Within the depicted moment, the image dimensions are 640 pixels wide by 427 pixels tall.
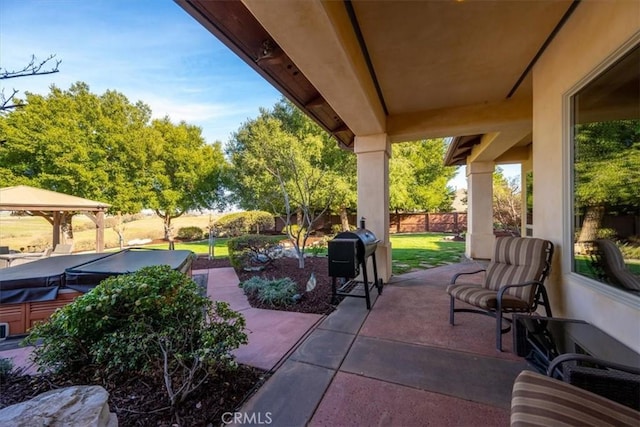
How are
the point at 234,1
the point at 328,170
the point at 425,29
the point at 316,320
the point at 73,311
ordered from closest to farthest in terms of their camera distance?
the point at 73,311 → the point at 234,1 → the point at 425,29 → the point at 316,320 → the point at 328,170

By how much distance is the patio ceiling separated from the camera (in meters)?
1.97

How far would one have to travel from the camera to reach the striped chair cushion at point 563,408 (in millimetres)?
1044

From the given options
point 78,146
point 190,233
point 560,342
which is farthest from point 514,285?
point 190,233

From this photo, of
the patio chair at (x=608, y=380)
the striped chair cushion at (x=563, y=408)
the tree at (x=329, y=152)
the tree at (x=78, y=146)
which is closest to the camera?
the striped chair cushion at (x=563, y=408)

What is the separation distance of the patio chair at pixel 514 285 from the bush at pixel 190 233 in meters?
14.1

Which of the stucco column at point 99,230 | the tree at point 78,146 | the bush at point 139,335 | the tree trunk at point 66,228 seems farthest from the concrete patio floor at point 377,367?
the tree at point 78,146

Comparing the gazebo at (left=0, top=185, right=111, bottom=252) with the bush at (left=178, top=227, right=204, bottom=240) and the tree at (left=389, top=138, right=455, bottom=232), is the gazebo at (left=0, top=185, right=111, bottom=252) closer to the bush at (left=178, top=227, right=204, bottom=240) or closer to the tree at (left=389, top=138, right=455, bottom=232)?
the bush at (left=178, top=227, right=204, bottom=240)

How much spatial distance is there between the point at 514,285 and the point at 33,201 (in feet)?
31.8

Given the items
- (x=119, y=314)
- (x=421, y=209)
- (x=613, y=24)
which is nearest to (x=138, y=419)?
(x=119, y=314)

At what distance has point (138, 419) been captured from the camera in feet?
5.08

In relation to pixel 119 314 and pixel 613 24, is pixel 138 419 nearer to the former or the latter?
pixel 119 314

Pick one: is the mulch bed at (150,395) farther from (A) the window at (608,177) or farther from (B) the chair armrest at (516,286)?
(A) the window at (608,177)

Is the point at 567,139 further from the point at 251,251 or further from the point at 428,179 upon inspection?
the point at 428,179

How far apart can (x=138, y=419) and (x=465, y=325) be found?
3.13 meters
